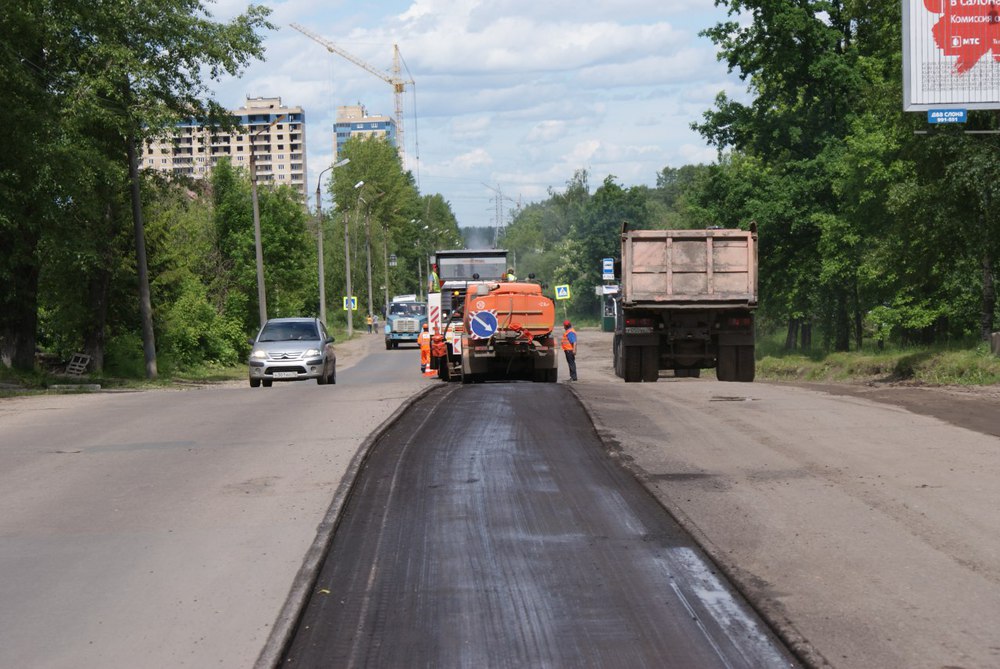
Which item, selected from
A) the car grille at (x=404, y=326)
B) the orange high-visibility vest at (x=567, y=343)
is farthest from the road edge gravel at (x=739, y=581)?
Result: the car grille at (x=404, y=326)

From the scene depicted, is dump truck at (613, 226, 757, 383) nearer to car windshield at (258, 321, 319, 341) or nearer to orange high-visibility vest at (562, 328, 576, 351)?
orange high-visibility vest at (562, 328, 576, 351)

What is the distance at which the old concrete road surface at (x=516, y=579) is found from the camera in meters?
6.10

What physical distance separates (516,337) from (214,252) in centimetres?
3189

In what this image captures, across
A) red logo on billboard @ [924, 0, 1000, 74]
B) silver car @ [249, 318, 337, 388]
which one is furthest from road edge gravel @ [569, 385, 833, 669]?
silver car @ [249, 318, 337, 388]

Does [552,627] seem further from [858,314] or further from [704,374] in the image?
[858,314]

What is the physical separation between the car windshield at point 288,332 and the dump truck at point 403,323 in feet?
107

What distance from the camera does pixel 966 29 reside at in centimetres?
2175

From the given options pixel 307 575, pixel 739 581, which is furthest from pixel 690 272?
pixel 307 575

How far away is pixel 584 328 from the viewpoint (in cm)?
8775

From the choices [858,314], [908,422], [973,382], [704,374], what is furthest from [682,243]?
[858,314]

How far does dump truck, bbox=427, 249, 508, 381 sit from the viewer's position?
90.7 ft

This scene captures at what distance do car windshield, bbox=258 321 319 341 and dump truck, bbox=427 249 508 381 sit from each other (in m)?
3.02

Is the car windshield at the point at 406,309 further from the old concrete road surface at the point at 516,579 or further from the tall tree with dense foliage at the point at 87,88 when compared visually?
the old concrete road surface at the point at 516,579

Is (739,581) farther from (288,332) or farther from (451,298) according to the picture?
(451,298)
